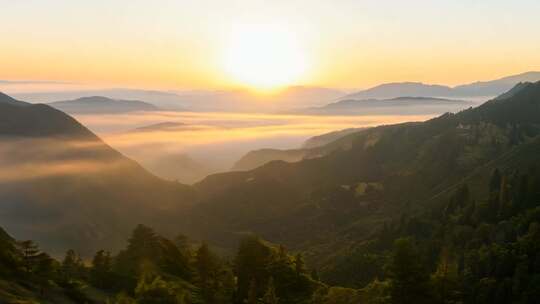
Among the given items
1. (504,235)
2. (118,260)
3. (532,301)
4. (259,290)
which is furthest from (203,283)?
(504,235)

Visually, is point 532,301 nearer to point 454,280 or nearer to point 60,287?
point 454,280

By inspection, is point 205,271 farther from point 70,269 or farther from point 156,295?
point 70,269

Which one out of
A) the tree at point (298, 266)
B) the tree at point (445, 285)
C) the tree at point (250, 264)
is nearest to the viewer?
the tree at point (445, 285)

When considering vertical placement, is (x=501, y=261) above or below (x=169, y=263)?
below

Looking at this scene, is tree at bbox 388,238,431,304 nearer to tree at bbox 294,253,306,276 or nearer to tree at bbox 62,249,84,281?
tree at bbox 294,253,306,276

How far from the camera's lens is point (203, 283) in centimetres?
8500

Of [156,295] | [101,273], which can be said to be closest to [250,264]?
[101,273]

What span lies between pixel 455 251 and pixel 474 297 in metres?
69.8

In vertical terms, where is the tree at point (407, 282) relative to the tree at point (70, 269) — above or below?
above

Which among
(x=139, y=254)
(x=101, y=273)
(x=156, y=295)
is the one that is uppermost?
(x=156, y=295)

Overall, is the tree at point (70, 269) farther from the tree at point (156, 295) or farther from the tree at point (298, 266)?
the tree at point (298, 266)

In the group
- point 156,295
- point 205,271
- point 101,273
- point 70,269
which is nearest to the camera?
point 156,295

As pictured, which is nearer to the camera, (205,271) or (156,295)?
(156,295)

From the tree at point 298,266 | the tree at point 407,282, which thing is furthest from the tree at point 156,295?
the tree at point 298,266
